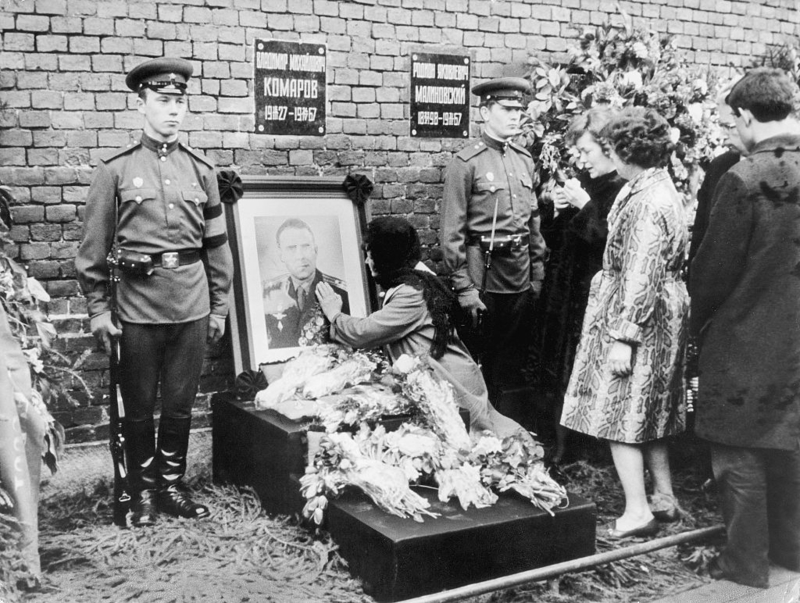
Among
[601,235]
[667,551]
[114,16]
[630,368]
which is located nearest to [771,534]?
[667,551]

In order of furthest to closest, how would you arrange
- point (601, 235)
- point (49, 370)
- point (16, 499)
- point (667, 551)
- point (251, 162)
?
point (251, 162) → point (601, 235) → point (49, 370) → point (667, 551) → point (16, 499)

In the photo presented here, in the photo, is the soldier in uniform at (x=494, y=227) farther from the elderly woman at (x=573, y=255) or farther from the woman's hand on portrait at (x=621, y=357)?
the woman's hand on portrait at (x=621, y=357)

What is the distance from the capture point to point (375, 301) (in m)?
Result: 5.18

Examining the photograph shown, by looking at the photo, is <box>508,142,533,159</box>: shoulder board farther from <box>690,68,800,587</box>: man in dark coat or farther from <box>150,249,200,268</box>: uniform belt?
<box>150,249,200,268</box>: uniform belt

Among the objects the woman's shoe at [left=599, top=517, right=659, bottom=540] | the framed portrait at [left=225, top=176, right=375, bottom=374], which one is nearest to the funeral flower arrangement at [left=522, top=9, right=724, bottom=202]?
the framed portrait at [left=225, top=176, right=375, bottom=374]

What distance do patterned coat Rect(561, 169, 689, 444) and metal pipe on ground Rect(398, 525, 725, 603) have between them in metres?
0.50

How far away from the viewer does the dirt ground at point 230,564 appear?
129 inches

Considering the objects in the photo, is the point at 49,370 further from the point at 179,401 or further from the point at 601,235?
the point at 601,235

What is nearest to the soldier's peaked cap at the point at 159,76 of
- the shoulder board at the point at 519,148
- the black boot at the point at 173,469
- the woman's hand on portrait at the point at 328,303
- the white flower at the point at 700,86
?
the woman's hand on portrait at the point at 328,303

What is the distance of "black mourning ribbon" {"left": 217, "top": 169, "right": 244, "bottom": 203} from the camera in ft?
15.2

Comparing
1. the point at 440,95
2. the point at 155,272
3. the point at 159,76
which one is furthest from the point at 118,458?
the point at 440,95

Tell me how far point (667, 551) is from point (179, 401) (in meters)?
2.37

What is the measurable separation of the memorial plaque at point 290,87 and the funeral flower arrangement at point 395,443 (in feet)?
4.63

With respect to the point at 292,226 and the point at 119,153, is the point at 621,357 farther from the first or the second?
the point at 119,153
